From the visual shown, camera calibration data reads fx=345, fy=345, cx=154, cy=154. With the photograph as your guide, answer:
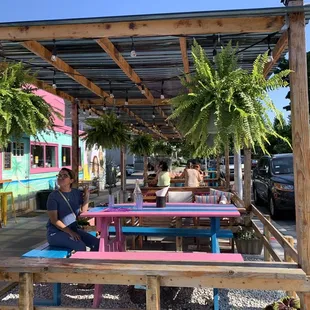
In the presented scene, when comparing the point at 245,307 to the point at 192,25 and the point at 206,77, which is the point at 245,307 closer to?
the point at 206,77

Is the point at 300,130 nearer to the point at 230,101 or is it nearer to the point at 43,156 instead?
the point at 230,101

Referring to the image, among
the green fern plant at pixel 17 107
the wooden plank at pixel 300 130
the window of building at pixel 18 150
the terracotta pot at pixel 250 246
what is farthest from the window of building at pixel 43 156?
the wooden plank at pixel 300 130

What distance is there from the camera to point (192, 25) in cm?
293

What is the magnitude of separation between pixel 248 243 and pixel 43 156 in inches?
349

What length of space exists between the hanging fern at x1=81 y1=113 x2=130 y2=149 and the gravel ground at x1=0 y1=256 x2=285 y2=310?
3.48 m

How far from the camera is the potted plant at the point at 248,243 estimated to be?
5426 millimetres

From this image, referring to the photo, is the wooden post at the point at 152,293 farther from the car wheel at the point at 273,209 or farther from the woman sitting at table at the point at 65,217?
the car wheel at the point at 273,209

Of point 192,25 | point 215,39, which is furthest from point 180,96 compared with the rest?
point 215,39

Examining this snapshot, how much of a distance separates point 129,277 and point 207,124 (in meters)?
1.38

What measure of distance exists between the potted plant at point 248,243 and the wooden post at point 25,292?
3560 millimetres

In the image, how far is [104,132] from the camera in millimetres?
7168

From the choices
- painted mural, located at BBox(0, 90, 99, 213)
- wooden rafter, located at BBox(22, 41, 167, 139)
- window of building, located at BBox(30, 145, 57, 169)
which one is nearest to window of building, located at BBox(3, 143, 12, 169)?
painted mural, located at BBox(0, 90, 99, 213)

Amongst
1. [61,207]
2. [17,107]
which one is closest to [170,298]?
Answer: [61,207]

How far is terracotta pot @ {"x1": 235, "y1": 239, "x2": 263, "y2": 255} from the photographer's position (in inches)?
213
